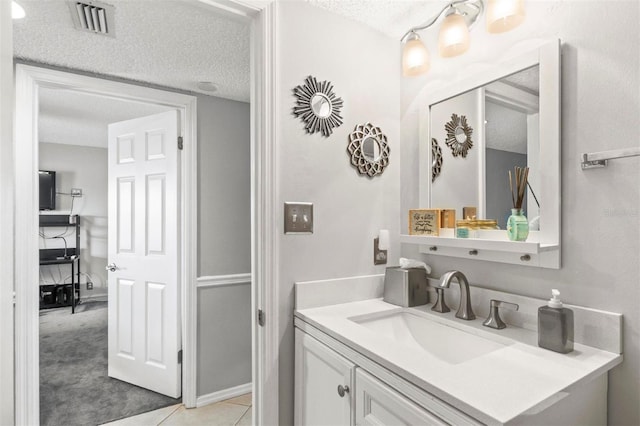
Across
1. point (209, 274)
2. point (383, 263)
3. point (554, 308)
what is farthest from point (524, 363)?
point (209, 274)

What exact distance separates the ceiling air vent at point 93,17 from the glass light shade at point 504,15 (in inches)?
63.4

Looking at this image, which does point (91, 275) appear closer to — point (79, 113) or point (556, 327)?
point (79, 113)

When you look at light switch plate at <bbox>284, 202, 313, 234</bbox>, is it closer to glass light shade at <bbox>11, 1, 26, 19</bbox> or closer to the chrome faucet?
the chrome faucet

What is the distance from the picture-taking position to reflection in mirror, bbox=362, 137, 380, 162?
5.26 feet

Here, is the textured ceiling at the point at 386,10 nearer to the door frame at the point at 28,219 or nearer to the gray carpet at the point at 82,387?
the door frame at the point at 28,219

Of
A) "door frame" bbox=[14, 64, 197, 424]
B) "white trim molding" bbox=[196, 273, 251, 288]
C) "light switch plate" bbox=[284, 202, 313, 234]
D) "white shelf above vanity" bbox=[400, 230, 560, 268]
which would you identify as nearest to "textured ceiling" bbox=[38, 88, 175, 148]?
"door frame" bbox=[14, 64, 197, 424]

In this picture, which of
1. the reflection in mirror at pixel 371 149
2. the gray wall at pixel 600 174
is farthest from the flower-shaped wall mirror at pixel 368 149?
the gray wall at pixel 600 174

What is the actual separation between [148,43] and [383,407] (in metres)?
2.06

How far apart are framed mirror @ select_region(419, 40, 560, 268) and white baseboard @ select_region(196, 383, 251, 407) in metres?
2.05

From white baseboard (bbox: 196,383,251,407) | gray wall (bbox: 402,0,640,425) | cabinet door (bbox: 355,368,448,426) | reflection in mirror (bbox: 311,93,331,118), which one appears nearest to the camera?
cabinet door (bbox: 355,368,448,426)

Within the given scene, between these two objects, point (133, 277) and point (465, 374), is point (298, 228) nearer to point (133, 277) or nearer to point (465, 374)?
point (465, 374)

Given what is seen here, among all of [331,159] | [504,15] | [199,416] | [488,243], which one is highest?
[504,15]

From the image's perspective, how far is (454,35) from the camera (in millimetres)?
1310

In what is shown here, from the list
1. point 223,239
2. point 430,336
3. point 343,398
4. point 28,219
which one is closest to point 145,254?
point 223,239
